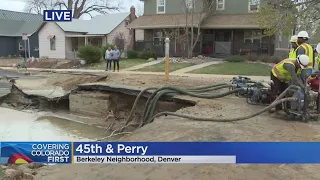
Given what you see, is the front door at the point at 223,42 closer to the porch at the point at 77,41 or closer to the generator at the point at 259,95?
the porch at the point at 77,41

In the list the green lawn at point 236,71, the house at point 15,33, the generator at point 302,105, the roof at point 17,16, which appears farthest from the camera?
the roof at point 17,16

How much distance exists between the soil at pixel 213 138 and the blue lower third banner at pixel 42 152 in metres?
1.40

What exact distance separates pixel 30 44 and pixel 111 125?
31918 mm

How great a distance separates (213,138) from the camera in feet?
20.7

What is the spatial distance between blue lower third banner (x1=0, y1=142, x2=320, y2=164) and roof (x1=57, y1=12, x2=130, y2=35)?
33.8 metres

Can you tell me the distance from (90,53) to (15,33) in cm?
2055

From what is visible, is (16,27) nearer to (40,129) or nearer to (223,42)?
(223,42)

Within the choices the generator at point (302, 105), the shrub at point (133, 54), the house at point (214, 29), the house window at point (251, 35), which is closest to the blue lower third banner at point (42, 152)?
the generator at point (302, 105)

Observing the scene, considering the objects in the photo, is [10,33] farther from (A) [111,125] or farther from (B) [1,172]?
(B) [1,172]

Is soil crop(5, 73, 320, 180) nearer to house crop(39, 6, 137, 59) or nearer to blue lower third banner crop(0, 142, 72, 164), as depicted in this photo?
blue lower third banner crop(0, 142, 72, 164)

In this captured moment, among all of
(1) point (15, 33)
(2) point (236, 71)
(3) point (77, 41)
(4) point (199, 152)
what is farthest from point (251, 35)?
(1) point (15, 33)

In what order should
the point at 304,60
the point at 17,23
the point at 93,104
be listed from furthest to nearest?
the point at 17,23
the point at 93,104
the point at 304,60

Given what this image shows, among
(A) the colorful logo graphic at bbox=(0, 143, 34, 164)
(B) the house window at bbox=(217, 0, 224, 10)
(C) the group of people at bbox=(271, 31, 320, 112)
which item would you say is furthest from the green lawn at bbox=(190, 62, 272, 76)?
(A) the colorful logo graphic at bbox=(0, 143, 34, 164)

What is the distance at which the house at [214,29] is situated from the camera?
27828mm
